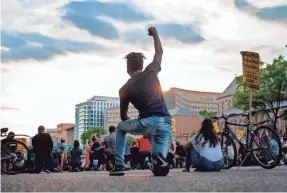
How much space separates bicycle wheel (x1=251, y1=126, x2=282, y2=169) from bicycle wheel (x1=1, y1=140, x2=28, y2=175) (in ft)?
17.1

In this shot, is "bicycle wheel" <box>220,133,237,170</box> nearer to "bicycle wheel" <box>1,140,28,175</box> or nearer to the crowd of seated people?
the crowd of seated people

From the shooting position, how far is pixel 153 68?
26.9ft

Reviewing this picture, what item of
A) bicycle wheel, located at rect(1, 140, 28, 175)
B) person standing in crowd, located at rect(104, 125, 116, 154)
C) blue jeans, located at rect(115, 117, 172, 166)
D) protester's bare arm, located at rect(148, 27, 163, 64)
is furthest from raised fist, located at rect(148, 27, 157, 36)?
person standing in crowd, located at rect(104, 125, 116, 154)

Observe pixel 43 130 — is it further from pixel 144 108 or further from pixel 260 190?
pixel 260 190

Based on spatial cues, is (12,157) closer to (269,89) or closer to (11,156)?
(11,156)

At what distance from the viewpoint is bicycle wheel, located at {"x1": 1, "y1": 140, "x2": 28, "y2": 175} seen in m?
12.6

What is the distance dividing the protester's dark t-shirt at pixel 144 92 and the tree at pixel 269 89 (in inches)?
1824

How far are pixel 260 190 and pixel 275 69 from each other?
49.8 metres

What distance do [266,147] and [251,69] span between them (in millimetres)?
5245

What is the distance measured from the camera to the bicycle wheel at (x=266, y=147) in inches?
426

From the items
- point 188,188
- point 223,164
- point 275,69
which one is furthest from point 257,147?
point 275,69

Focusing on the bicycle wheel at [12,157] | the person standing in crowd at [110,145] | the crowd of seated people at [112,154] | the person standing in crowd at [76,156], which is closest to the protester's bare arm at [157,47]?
the crowd of seated people at [112,154]

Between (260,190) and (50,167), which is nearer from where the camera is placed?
(260,190)

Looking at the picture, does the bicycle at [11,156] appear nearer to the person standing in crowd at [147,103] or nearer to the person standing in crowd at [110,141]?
the person standing in crowd at [147,103]
